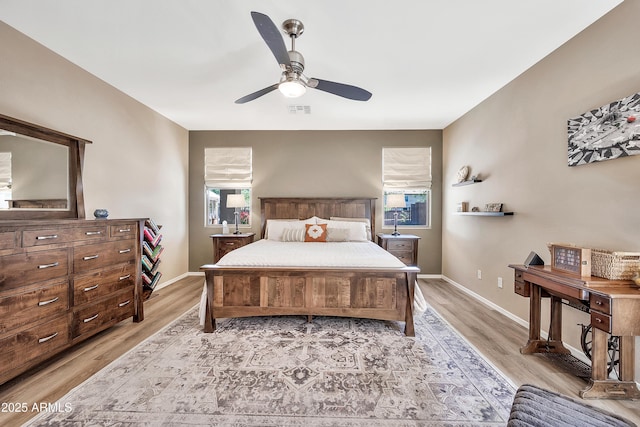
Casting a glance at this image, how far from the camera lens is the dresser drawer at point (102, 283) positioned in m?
2.21

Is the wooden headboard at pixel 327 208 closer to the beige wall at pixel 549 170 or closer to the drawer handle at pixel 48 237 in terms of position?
the beige wall at pixel 549 170

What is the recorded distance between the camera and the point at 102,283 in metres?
2.43

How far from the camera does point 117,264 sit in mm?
2604

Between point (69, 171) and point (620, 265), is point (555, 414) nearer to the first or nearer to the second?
point (620, 265)

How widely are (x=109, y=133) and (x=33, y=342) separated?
2.35 metres

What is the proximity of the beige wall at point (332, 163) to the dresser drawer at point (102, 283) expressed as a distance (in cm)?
248

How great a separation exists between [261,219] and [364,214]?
1.90 meters

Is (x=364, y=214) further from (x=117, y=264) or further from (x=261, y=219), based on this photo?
(x=117, y=264)

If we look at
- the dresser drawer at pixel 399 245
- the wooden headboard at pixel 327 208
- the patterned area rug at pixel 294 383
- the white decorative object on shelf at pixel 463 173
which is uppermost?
the white decorative object on shelf at pixel 463 173

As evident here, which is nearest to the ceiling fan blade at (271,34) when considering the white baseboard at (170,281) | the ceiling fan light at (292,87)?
the ceiling fan light at (292,87)

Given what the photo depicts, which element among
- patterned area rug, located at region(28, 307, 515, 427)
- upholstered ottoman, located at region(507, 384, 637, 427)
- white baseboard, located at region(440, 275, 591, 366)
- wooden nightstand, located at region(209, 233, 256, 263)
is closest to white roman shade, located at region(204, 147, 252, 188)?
wooden nightstand, located at region(209, 233, 256, 263)

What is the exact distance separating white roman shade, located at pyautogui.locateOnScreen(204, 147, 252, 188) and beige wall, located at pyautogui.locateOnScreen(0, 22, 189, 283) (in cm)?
43

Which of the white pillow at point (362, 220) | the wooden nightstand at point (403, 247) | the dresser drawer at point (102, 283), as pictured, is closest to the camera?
the dresser drawer at point (102, 283)

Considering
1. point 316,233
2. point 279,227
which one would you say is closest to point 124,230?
point 279,227
